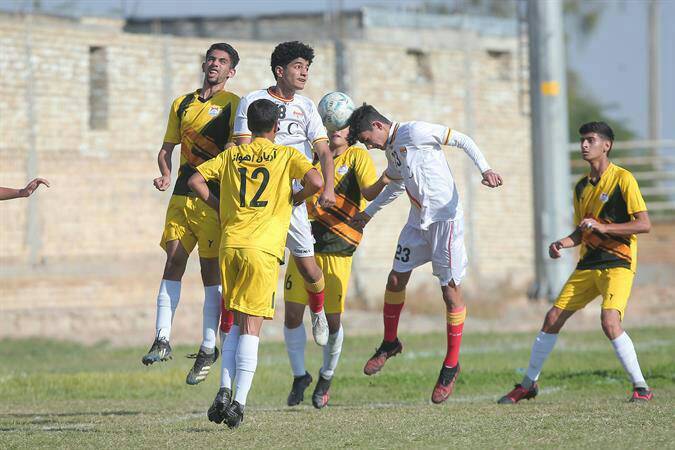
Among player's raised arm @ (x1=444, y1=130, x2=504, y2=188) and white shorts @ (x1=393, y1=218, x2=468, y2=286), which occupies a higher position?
player's raised arm @ (x1=444, y1=130, x2=504, y2=188)

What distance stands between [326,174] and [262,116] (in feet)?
3.65

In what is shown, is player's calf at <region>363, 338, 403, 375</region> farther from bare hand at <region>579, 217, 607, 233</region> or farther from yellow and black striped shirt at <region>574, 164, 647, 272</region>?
bare hand at <region>579, 217, 607, 233</region>

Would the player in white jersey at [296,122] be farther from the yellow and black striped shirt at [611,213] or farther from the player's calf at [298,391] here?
the yellow and black striped shirt at [611,213]

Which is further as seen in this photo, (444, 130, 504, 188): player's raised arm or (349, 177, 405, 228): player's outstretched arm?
(349, 177, 405, 228): player's outstretched arm

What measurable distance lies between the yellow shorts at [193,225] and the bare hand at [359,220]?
67.3 inches

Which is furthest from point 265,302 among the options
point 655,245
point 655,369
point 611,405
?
point 655,245

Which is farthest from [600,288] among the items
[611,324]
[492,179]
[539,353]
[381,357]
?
[381,357]

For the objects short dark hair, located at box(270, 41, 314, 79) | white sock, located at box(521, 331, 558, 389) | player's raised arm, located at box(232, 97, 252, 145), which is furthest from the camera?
white sock, located at box(521, 331, 558, 389)

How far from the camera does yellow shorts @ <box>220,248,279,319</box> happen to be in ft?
31.7

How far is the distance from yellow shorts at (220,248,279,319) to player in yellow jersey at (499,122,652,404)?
3.31 m

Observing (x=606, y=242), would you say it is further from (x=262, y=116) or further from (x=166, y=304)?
(x=166, y=304)

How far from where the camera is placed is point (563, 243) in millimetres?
11812

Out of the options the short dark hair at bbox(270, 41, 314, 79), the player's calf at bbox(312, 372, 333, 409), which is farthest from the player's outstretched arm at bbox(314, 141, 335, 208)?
the player's calf at bbox(312, 372, 333, 409)

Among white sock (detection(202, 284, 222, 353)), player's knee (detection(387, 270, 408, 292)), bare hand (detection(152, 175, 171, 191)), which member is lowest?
white sock (detection(202, 284, 222, 353))
